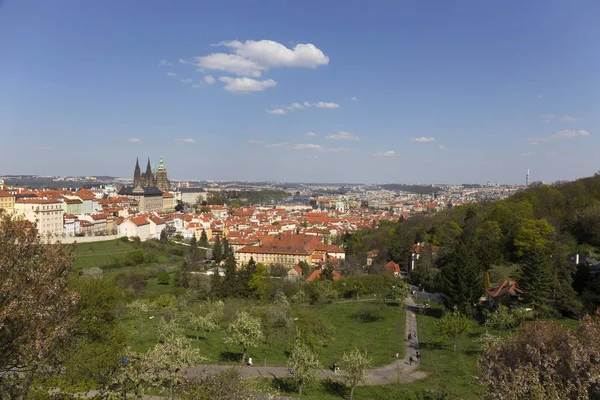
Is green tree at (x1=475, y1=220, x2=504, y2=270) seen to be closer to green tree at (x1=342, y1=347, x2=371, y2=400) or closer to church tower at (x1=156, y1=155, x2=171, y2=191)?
green tree at (x1=342, y1=347, x2=371, y2=400)

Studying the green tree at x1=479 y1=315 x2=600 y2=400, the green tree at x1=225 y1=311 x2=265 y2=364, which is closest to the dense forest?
the green tree at x1=225 y1=311 x2=265 y2=364

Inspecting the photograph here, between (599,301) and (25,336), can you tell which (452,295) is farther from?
(25,336)

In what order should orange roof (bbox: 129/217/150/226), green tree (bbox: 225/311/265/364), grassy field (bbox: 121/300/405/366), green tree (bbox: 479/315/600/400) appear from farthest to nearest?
orange roof (bbox: 129/217/150/226)
grassy field (bbox: 121/300/405/366)
green tree (bbox: 225/311/265/364)
green tree (bbox: 479/315/600/400)

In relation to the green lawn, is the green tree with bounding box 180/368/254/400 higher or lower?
higher

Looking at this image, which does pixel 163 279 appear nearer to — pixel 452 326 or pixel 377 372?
pixel 377 372

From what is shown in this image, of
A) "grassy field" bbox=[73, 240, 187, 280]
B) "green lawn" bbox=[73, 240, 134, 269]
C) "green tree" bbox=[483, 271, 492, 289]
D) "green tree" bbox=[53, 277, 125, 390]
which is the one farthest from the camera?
"green lawn" bbox=[73, 240, 134, 269]

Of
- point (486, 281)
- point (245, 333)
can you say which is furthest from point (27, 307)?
point (486, 281)
